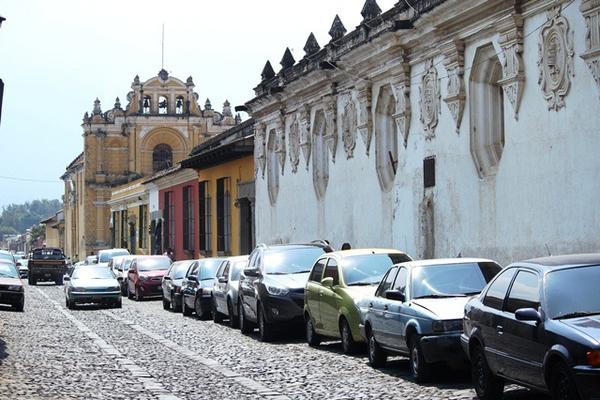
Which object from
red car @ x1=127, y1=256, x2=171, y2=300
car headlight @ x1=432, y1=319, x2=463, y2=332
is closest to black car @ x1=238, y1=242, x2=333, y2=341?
car headlight @ x1=432, y1=319, x2=463, y2=332

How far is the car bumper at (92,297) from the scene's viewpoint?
115 ft

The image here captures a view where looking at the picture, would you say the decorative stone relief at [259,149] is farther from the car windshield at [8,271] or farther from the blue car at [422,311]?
the blue car at [422,311]

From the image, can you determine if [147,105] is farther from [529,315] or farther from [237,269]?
[529,315]

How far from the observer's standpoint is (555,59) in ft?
63.6

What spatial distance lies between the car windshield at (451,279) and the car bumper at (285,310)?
6205mm

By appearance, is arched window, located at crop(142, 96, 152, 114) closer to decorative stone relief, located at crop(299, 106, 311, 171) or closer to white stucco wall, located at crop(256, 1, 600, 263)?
decorative stone relief, located at crop(299, 106, 311, 171)

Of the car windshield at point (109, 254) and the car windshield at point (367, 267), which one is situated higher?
the car windshield at point (109, 254)

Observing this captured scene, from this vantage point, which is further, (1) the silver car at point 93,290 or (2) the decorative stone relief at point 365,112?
(1) the silver car at point 93,290

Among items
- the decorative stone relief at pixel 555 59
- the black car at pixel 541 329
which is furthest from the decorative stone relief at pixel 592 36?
the black car at pixel 541 329

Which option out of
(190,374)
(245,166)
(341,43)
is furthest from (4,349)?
(245,166)

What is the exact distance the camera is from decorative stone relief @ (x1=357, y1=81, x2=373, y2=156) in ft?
96.2

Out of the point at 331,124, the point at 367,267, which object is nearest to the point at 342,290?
the point at 367,267

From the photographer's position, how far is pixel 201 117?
9731cm

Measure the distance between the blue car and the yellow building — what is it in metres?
79.9
